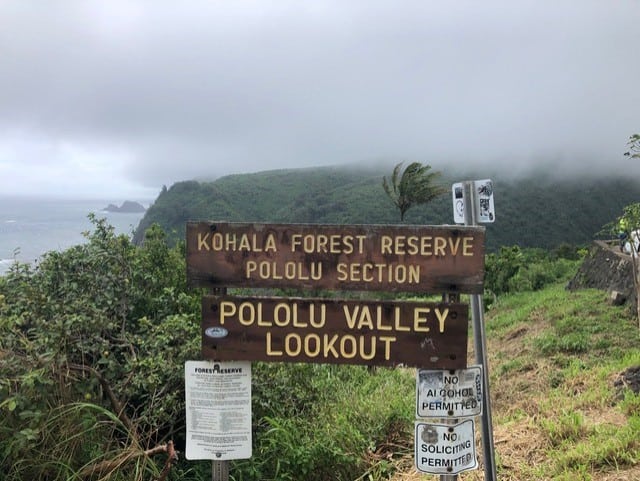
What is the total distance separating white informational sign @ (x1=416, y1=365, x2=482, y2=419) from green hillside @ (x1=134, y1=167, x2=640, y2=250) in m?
42.9

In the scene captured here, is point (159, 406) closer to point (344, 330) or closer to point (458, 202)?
point (344, 330)

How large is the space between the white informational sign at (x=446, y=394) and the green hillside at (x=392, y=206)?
42941mm

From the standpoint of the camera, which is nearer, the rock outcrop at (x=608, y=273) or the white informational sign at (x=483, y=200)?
the white informational sign at (x=483, y=200)

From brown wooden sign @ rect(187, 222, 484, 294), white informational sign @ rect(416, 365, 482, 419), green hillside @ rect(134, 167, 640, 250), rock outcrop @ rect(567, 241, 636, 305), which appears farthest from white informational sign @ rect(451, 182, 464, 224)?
green hillside @ rect(134, 167, 640, 250)

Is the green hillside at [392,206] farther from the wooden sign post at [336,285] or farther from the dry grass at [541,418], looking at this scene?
the wooden sign post at [336,285]

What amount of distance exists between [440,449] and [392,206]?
183ft

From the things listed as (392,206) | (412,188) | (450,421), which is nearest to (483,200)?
(450,421)

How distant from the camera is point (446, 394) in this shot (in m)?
2.41

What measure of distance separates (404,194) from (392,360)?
56.5ft

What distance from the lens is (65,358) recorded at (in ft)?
9.79

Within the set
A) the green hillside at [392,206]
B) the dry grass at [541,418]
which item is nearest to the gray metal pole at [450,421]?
the dry grass at [541,418]

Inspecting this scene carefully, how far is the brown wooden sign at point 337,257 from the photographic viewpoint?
2.35 m

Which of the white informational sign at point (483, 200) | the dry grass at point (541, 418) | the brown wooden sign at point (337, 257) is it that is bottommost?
Result: the dry grass at point (541, 418)

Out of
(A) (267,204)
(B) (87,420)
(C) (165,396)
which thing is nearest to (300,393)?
(C) (165,396)
